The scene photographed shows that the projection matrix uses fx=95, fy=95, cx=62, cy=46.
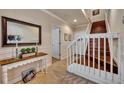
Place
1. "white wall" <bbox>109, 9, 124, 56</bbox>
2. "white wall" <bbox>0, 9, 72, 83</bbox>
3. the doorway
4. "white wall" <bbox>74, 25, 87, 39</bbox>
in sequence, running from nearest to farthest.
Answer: "white wall" <bbox>109, 9, 124, 56</bbox> → "white wall" <bbox>0, 9, 72, 83</bbox> → the doorway → "white wall" <bbox>74, 25, 87, 39</bbox>

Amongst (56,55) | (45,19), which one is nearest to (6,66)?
(45,19)

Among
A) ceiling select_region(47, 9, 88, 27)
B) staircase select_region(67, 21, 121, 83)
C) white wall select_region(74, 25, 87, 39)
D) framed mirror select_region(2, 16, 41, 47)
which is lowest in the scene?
staircase select_region(67, 21, 121, 83)

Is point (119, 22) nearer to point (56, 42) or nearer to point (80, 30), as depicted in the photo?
point (56, 42)

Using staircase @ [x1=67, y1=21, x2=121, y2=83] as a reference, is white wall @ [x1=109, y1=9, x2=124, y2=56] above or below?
above

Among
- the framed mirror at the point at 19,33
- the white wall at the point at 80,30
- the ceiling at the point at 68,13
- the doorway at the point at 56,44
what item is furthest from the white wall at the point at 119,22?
the white wall at the point at 80,30

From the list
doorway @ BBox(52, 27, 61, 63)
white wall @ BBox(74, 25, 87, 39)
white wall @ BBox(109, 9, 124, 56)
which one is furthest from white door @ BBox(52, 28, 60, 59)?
white wall @ BBox(109, 9, 124, 56)

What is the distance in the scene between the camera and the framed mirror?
2118mm

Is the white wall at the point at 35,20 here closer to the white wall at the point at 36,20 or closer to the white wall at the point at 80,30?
the white wall at the point at 36,20

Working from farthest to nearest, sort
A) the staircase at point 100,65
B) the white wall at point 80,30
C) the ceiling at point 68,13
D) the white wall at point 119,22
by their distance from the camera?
the white wall at point 80,30 < the ceiling at point 68,13 < the staircase at point 100,65 < the white wall at point 119,22

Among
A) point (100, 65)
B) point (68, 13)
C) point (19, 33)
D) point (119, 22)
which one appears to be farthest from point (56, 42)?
point (119, 22)

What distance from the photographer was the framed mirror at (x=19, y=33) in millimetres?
2118

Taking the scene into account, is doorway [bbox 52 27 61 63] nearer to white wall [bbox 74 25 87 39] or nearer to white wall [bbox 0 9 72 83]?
white wall [bbox 0 9 72 83]

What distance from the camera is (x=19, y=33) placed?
8.14 ft
